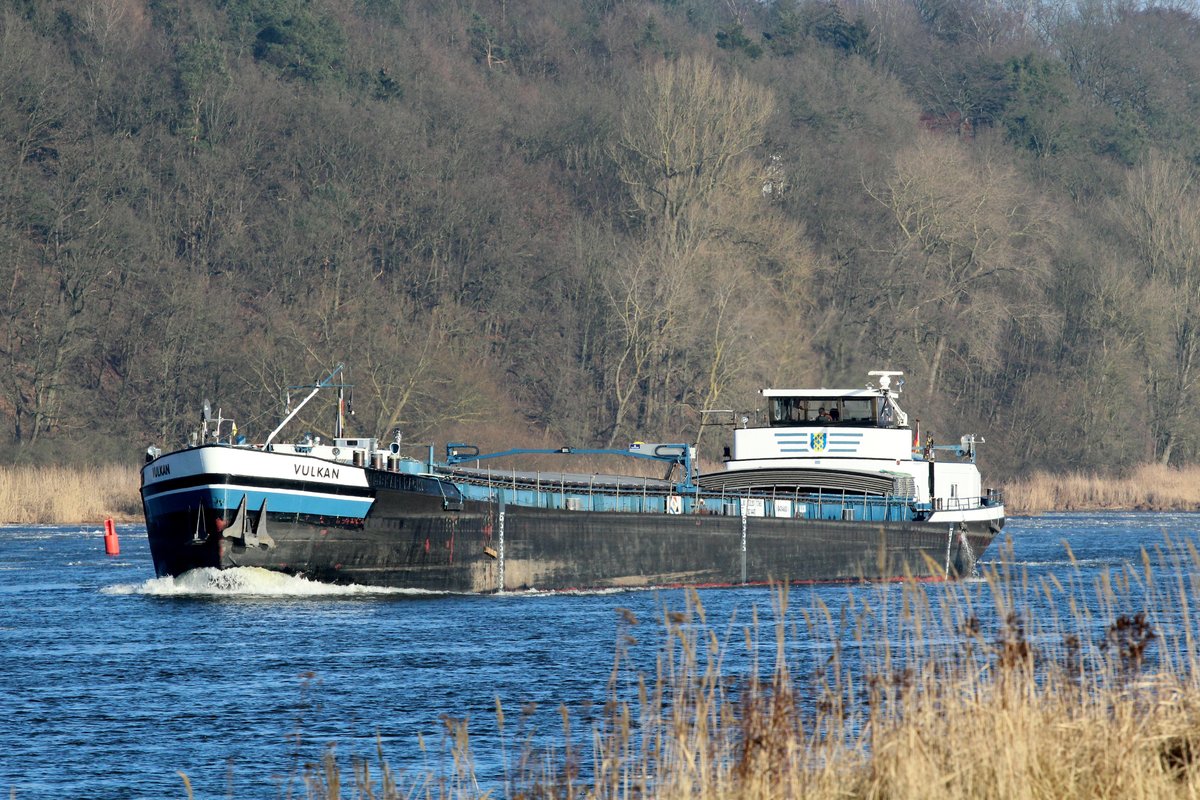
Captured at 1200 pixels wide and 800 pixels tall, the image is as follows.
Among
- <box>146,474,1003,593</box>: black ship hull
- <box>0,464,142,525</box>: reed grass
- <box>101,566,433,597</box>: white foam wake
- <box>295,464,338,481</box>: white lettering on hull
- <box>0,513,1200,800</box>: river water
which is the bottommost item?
<box>0,513,1200,800</box>: river water

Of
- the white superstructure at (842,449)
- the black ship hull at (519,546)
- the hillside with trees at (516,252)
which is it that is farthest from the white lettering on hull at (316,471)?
the hillside with trees at (516,252)

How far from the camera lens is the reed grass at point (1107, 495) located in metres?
75.3

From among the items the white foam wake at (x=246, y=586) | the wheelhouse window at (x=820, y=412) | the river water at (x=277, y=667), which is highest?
the wheelhouse window at (x=820, y=412)

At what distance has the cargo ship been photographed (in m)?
35.8

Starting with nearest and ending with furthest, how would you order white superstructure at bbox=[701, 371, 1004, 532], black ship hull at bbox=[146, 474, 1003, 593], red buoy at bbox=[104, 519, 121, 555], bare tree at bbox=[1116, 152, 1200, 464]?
1. black ship hull at bbox=[146, 474, 1003, 593]
2. white superstructure at bbox=[701, 371, 1004, 532]
3. red buoy at bbox=[104, 519, 121, 555]
4. bare tree at bbox=[1116, 152, 1200, 464]

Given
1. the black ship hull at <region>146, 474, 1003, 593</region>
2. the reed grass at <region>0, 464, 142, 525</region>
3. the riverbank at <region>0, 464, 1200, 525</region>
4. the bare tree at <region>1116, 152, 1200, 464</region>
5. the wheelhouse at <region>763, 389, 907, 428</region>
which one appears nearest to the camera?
the black ship hull at <region>146, 474, 1003, 593</region>

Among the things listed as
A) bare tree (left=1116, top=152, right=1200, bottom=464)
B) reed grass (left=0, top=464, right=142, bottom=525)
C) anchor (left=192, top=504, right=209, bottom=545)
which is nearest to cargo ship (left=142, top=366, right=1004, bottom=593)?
anchor (left=192, top=504, right=209, bottom=545)

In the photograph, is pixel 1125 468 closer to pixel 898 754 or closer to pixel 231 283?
pixel 231 283

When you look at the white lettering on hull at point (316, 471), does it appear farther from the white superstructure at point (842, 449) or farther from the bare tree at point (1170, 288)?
the bare tree at point (1170, 288)

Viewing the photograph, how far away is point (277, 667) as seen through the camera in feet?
88.4

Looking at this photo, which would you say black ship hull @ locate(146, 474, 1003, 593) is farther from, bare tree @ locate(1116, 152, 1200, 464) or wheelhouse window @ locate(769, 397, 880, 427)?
bare tree @ locate(1116, 152, 1200, 464)

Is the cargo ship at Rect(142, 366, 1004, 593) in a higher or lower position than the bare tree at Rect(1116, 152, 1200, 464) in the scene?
lower

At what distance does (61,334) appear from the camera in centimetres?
7256

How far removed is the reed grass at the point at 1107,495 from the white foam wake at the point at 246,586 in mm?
43955
